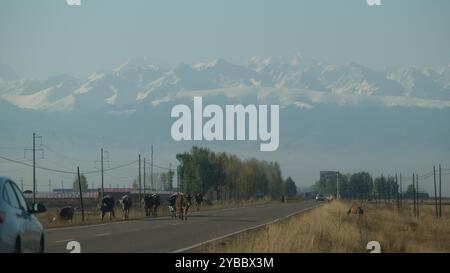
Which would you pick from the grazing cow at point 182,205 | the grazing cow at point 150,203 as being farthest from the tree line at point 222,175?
the grazing cow at point 182,205

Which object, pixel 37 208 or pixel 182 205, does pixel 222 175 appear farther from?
pixel 37 208

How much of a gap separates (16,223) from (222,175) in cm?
12645

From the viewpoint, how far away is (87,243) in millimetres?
25703

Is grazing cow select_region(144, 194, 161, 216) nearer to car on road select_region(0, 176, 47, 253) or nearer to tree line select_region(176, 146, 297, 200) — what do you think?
car on road select_region(0, 176, 47, 253)

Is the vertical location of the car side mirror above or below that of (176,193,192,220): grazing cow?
above

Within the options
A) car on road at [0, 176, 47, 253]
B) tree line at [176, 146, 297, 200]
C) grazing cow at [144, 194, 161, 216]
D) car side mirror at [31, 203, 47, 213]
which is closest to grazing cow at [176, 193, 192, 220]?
grazing cow at [144, 194, 161, 216]

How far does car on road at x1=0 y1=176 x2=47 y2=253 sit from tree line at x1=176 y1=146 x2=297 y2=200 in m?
97.3

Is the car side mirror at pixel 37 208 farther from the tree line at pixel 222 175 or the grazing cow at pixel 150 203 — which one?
the tree line at pixel 222 175

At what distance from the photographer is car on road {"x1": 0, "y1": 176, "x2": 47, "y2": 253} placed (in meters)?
13.5

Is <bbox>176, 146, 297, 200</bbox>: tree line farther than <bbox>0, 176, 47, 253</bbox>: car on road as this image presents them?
Yes
